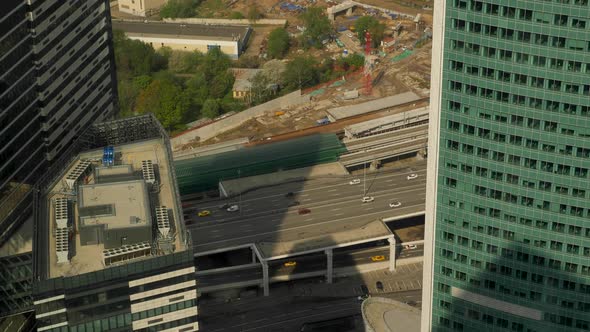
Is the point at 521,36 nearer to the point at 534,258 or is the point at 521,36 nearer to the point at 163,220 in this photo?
the point at 534,258

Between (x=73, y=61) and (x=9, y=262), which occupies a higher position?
(x=73, y=61)

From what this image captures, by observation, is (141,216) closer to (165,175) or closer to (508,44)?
(165,175)

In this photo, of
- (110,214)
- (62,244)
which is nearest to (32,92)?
(110,214)

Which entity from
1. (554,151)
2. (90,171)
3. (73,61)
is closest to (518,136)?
(554,151)

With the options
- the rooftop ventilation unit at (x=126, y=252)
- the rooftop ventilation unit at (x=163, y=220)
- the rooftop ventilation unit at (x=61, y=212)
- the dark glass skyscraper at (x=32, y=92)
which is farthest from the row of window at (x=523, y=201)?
the dark glass skyscraper at (x=32, y=92)

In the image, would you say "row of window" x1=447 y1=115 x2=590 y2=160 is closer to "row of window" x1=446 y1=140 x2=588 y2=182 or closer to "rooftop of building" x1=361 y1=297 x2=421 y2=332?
"row of window" x1=446 y1=140 x2=588 y2=182

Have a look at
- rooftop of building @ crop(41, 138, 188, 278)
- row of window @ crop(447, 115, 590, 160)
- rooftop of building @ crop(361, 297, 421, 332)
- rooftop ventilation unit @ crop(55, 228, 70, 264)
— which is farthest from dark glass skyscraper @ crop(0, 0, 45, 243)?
row of window @ crop(447, 115, 590, 160)

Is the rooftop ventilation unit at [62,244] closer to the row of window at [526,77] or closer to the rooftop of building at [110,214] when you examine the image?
the rooftop of building at [110,214]
